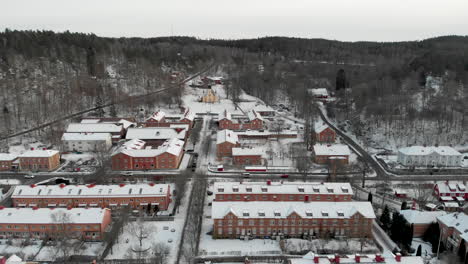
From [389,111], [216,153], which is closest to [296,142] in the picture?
[216,153]

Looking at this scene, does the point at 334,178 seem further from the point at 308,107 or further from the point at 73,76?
the point at 73,76

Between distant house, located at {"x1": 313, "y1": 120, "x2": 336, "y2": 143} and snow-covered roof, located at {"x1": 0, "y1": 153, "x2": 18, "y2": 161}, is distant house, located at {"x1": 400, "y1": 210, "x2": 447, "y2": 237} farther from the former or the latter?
snow-covered roof, located at {"x1": 0, "y1": 153, "x2": 18, "y2": 161}

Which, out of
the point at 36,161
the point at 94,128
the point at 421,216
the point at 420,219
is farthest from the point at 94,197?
the point at 421,216

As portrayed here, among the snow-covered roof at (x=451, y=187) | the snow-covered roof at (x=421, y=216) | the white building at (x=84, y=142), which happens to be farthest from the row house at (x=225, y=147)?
the snow-covered roof at (x=451, y=187)

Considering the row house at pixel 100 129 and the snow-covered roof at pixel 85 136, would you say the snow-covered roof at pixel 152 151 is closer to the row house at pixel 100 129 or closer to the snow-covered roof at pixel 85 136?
the snow-covered roof at pixel 85 136

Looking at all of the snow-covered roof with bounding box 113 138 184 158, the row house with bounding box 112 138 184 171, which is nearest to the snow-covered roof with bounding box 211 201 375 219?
the row house with bounding box 112 138 184 171

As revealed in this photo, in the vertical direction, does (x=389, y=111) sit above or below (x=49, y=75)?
below
